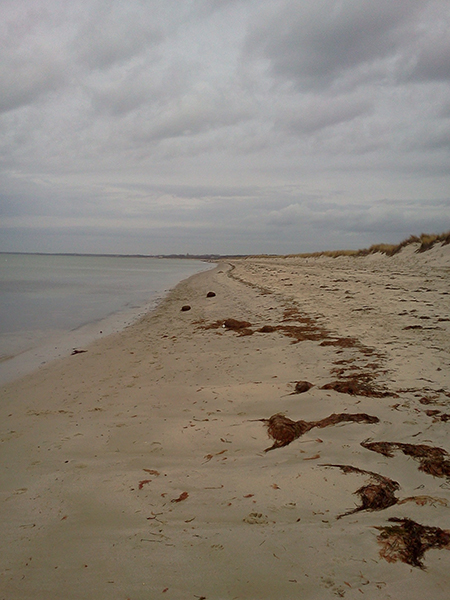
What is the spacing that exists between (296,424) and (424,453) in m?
1.06

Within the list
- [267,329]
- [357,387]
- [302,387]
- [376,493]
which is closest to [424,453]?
[376,493]

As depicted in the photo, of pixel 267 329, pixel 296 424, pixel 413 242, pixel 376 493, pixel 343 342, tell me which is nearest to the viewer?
pixel 376 493

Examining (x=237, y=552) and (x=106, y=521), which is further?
(x=106, y=521)

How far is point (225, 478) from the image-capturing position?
8.61 feet

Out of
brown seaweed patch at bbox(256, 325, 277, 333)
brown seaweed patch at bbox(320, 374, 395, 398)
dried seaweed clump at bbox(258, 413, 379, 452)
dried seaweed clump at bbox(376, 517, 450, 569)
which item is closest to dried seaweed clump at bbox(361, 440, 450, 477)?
dried seaweed clump at bbox(258, 413, 379, 452)

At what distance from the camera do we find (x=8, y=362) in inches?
305

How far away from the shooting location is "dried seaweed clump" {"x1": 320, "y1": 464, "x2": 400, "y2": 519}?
7.17 feet

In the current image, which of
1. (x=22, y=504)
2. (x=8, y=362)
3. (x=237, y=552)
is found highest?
(x=237, y=552)

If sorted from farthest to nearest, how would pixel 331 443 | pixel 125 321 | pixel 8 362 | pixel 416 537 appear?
pixel 125 321
pixel 8 362
pixel 331 443
pixel 416 537

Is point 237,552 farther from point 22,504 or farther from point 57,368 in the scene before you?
point 57,368

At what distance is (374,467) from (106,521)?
5.90 feet

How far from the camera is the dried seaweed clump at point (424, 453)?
2.49 m

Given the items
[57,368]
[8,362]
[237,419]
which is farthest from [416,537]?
[8,362]

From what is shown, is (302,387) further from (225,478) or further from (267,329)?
(267,329)
